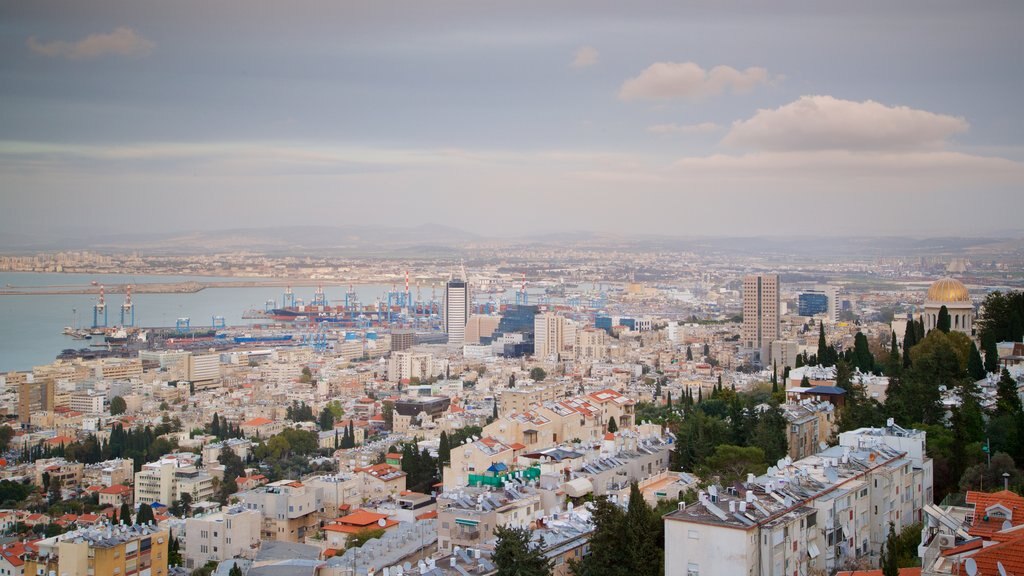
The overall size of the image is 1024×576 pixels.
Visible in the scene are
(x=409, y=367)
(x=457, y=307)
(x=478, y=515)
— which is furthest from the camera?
(x=457, y=307)

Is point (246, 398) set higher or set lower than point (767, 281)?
lower

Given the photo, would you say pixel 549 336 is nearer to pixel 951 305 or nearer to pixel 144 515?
pixel 951 305

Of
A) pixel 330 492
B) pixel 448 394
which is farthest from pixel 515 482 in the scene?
pixel 448 394

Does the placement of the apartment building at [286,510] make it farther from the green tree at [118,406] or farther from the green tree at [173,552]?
the green tree at [118,406]

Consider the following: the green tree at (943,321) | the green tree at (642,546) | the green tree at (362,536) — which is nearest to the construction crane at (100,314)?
the green tree at (943,321)

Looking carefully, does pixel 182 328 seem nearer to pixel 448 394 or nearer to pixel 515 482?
pixel 448 394

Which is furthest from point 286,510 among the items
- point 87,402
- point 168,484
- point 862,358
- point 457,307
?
point 457,307

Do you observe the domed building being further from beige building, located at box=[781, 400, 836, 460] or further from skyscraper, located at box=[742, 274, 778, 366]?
skyscraper, located at box=[742, 274, 778, 366]

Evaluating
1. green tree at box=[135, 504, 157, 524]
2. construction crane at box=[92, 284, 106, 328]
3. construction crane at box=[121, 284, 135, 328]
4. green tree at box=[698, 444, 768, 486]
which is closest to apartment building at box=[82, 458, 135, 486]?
green tree at box=[135, 504, 157, 524]
